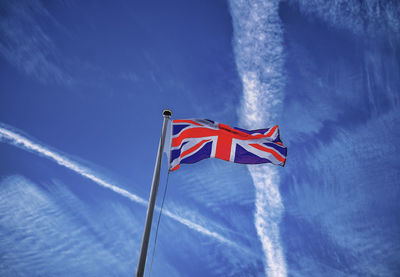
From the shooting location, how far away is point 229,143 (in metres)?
10.4

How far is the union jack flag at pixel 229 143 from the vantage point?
32.5ft

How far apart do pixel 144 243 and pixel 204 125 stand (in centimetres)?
542

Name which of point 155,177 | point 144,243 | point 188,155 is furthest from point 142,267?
point 188,155

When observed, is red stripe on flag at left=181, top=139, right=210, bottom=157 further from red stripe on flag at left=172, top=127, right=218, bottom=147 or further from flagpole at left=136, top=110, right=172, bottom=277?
flagpole at left=136, top=110, right=172, bottom=277

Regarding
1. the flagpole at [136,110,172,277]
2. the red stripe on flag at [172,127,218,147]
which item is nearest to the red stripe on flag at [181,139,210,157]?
the red stripe on flag at [172,127,218,147]

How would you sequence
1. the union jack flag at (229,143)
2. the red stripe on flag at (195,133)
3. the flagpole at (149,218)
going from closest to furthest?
the flagpole at (149,218) < the red stripe on flag at (195,133) < the union jack flag at (229,143)

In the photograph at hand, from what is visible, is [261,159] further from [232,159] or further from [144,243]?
[144,243]

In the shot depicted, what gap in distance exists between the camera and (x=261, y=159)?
10.3 metres

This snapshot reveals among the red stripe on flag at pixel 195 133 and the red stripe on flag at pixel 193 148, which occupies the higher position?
the red stripe on flag at pixel 195 133

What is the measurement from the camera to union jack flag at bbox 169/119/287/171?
390 inches

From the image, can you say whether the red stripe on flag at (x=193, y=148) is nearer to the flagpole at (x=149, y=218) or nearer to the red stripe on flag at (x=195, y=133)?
the red stripe on flag at (x=195, y=133)

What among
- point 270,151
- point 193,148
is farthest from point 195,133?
point 270,151

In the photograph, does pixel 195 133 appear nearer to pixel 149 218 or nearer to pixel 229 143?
pixel 229 143

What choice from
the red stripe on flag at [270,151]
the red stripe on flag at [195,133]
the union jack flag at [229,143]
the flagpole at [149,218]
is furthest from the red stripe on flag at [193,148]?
the red stripe on flag at [270,151]
